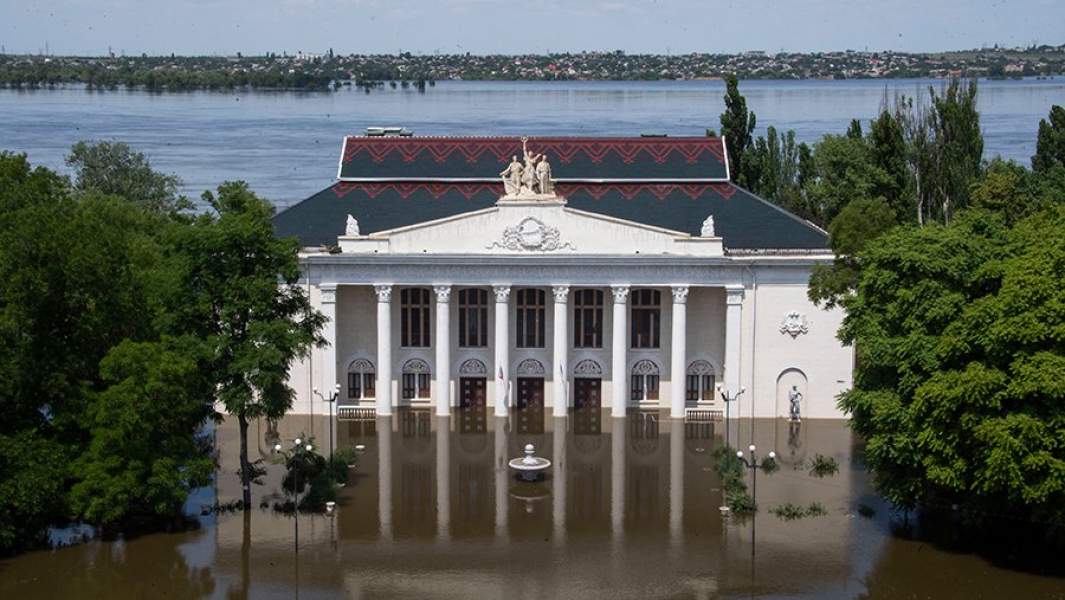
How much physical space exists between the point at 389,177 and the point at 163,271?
18.1m

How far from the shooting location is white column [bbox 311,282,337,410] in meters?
56.7

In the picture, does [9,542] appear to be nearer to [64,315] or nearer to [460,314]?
[64,315]

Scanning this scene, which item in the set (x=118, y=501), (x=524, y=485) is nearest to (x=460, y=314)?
(x=524, y=485)

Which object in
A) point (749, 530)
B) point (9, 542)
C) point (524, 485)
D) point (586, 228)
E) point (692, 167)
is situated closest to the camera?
point (9, 542)

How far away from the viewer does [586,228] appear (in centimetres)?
5612

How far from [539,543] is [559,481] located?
7.01 meters

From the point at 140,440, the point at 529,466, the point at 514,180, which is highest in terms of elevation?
the point at 514,180

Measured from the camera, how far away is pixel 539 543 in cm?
4181

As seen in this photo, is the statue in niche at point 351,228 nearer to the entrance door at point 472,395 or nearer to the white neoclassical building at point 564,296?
the white neoclassical building at point 564,296

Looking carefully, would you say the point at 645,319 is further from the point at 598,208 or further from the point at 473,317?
the point at 473,317

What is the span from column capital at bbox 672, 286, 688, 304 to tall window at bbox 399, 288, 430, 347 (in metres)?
10.5

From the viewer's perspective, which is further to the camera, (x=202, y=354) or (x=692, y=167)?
(x=692, y=167)

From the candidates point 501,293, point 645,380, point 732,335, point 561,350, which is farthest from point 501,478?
point 732,335

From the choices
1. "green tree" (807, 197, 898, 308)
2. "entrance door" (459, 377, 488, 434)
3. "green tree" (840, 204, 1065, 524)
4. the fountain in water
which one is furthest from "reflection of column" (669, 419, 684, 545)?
"entrance door" (459, 377, 488, 434)
